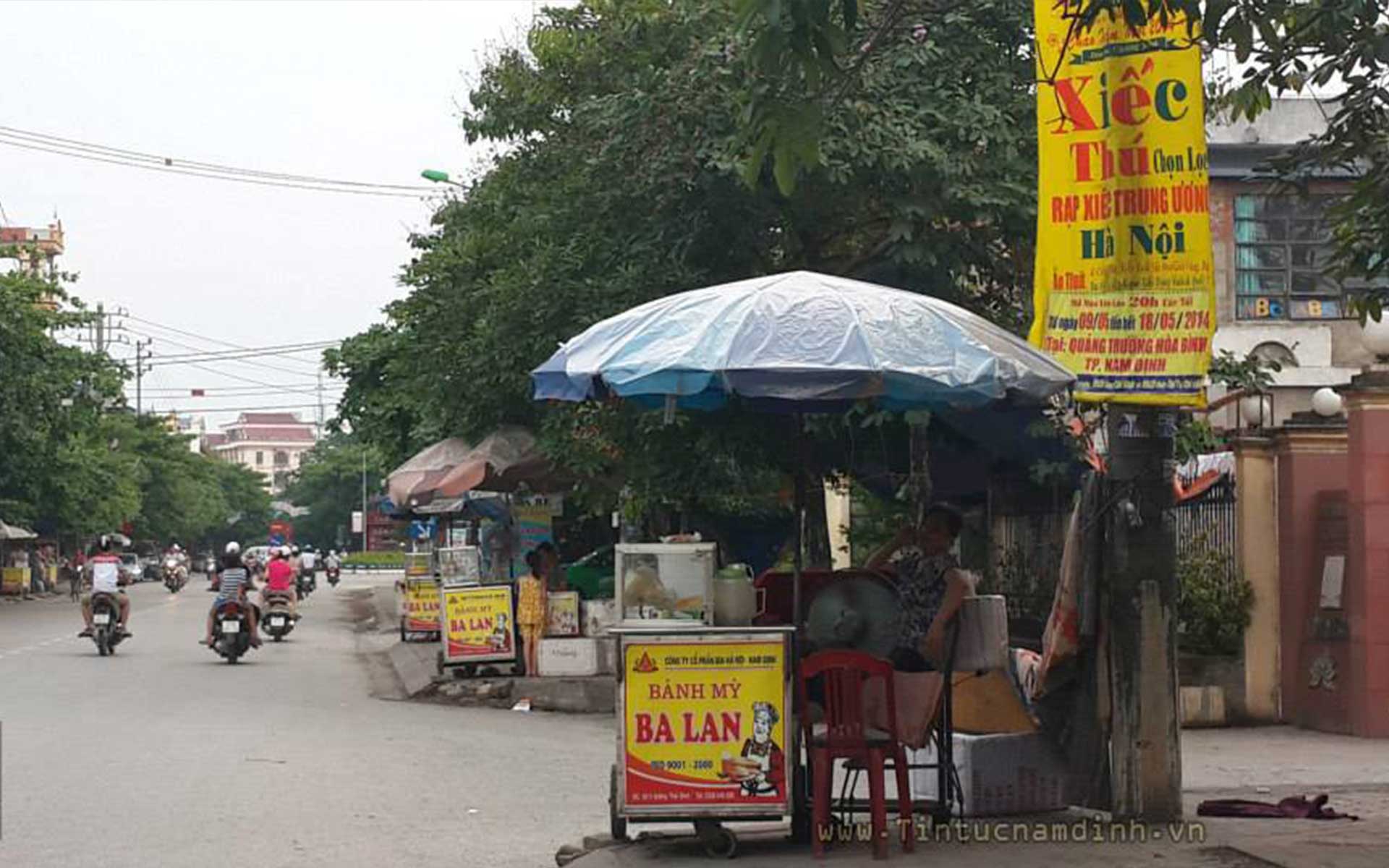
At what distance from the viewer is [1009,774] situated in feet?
30.7

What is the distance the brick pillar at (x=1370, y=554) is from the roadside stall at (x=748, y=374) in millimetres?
6664

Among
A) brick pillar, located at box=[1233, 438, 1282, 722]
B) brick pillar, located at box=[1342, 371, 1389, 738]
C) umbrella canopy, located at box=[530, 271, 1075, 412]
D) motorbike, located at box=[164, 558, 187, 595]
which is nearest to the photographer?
umbrella canopy, located at box=[530, 271, 1075, 412]

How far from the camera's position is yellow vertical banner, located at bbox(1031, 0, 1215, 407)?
8195 millimetres

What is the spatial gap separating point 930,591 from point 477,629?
38.0 feet

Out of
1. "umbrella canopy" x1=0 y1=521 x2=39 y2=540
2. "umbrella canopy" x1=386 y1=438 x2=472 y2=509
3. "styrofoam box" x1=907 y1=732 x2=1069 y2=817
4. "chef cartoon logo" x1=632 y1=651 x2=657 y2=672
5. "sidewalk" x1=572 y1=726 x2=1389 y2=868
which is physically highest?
"umbrella canopy" x1=386 y1=438 x2=472 y2=509

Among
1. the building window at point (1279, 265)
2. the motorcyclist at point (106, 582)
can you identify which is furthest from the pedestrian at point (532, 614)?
the building window at point (1279, 265)

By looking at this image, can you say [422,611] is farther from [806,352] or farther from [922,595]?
[806,352]

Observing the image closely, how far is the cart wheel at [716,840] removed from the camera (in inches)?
336

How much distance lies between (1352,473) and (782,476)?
19.3ft

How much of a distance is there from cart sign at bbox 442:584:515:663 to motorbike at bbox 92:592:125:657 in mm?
7765

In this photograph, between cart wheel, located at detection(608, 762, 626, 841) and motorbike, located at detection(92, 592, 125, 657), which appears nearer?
cart wheel, located at detection(608, 762, 626, 841)

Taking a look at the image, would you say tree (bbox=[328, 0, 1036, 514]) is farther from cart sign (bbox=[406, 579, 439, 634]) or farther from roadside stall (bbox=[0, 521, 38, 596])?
roadside stall (bbox=[0, 521, 38, 596])

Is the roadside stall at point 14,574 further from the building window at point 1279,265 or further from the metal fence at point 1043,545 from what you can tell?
the metal fence at point 1043,545

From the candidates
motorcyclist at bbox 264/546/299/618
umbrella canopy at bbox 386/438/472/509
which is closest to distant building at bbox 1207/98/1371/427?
umbrella canopy at bbox 386/438/472/509
